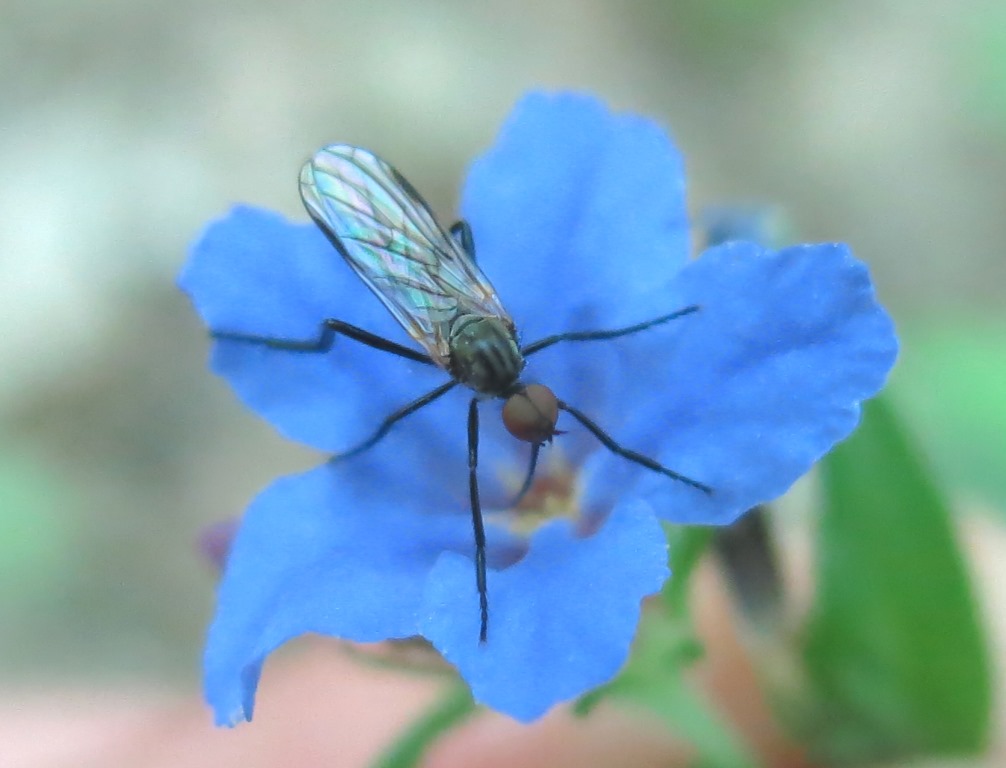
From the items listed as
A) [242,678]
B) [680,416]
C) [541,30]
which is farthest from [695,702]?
[541,30]

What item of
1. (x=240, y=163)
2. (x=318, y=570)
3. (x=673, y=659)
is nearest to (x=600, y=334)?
(x=318, y=570)

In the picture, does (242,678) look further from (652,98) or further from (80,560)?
(652,98)

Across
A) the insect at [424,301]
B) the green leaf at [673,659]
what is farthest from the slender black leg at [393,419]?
the green leaf at [673,659]

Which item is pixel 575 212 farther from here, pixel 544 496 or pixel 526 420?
pixel 544 496

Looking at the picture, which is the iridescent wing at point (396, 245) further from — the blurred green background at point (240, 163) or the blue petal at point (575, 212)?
the blurred green background at point (240, 163)

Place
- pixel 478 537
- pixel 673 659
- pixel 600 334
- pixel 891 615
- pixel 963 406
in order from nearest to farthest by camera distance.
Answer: pixel 478 537
pixel 600 334
pixel 673 659
pixel 891 615
pixel 963 406

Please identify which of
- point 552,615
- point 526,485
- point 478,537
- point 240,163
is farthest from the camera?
point 240,163
